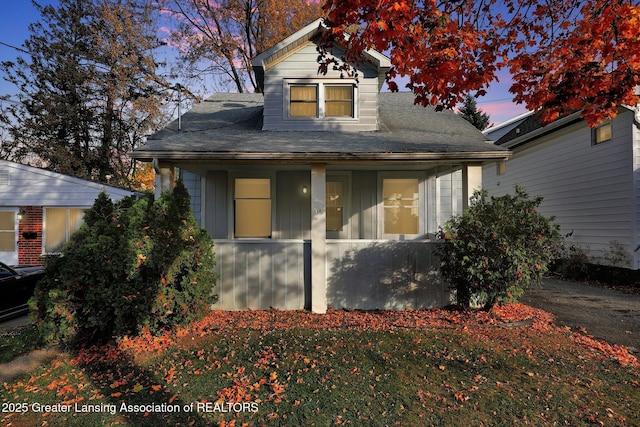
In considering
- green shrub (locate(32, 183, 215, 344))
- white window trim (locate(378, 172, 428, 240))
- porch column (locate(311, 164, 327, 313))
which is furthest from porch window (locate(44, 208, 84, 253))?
white window trim (locate(378, 172, 428, 240))

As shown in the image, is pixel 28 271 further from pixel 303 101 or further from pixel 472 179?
pixel 472 179

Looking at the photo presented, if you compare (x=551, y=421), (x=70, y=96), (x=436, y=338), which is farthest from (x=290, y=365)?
(x=70, y=96)

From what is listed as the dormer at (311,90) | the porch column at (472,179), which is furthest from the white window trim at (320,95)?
the porch column at (472,179)

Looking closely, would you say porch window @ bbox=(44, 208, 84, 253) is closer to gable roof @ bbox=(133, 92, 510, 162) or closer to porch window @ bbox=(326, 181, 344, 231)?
gable roof @ bbox=(133, 92, 510, 162)

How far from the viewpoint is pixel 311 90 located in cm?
799

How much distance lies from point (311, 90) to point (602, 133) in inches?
330

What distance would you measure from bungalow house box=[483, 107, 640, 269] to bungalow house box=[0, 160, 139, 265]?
1457cm

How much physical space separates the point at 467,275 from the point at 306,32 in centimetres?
612

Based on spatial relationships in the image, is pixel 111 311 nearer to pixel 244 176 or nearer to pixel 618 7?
pixel 244 176

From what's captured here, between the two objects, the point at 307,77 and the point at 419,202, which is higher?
the point at 307,77

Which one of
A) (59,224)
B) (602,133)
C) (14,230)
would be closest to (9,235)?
(14,230)

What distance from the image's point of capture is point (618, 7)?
14.9ft

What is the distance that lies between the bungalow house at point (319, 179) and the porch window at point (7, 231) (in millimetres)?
7477

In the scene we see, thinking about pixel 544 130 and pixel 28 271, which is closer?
pixel 28 271
